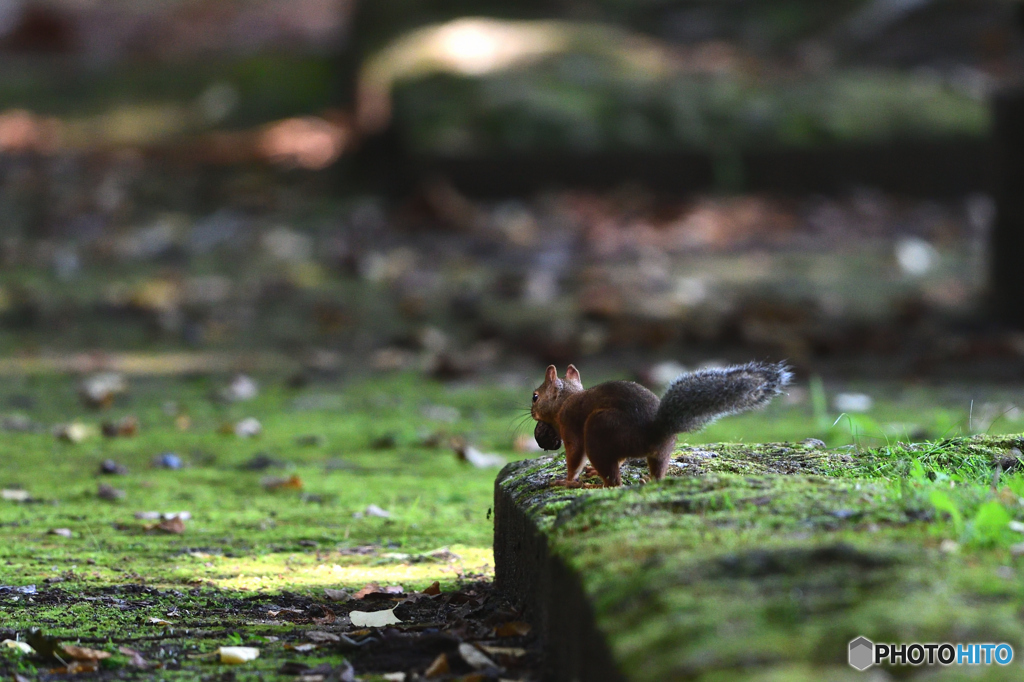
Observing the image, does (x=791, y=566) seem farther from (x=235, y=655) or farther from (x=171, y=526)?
(x=171, y=526)

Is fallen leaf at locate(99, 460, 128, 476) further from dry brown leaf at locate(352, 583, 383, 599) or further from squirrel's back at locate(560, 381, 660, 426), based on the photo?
squirrel's back at locate(560, 381, 660, 426)

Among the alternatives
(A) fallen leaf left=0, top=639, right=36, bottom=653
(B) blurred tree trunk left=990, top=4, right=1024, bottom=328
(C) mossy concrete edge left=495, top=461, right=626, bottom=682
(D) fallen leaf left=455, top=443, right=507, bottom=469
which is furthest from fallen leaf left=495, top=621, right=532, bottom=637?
(B) blurred tree trunk left=990, top=4, right=1024, bottom=328

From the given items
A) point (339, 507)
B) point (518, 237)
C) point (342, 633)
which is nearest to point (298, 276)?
point (518, 237)

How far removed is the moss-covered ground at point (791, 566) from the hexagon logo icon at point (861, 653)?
1 cm

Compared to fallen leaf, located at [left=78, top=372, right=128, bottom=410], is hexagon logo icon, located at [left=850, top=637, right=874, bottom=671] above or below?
above

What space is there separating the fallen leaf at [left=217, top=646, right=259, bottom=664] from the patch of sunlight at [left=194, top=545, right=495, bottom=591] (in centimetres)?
57

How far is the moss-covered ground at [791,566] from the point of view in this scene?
60.9 inches

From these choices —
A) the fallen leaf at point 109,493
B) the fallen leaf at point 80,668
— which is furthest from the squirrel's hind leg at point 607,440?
the fallen leaf at point 109,493

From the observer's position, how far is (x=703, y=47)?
11875mm

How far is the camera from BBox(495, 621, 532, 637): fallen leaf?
7.51 ft

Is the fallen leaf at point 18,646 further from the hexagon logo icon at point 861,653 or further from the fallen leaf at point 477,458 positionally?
the fallen leaf at point 477,458

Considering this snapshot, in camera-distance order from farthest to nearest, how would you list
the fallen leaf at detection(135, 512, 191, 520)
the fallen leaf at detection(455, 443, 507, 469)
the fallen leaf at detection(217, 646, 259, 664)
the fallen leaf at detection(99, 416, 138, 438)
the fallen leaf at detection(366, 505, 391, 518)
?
the fallen leaf at detection(99, 416, 138, 438), the fallen leaf at detection(455, 443, 507, 469), the fallen leaf at detection(366, 505, 391, 518), the fallen leaf at detection(135, 512, 191, 520), the fallen leaf at detection(217, 646, 259, 664)

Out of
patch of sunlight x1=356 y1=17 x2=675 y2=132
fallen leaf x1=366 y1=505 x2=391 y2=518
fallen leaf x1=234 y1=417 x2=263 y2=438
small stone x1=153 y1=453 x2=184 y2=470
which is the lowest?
fallen leaf x1=366 y1=505 x2=391 y2=518

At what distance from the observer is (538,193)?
30.2ft
